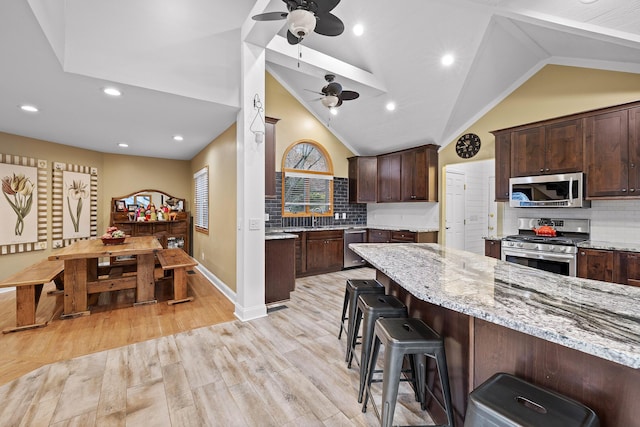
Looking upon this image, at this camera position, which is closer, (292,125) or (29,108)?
(29,108)

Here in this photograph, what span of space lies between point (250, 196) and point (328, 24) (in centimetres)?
178

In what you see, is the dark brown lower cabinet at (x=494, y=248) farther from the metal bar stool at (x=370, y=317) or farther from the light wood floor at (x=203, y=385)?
the metal bar stool at (x=370, y=317)

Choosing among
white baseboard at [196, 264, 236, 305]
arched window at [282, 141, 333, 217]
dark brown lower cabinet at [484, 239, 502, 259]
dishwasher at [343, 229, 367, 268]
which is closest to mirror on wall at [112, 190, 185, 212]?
white baseboard at [196, 264, 236, 305]

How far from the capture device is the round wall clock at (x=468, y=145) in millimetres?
4676

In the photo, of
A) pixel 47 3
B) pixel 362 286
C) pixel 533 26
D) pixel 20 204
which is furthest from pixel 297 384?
pixel 20 204

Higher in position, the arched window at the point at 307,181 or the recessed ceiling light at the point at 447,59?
the recessed ceiling light at the point at 447,59

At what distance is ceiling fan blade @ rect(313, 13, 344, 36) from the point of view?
2.21m

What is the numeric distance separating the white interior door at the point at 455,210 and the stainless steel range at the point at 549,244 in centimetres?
130

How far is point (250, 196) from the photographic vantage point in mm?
3053

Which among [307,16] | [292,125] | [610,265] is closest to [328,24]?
[307,16]

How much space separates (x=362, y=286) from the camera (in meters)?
2.26

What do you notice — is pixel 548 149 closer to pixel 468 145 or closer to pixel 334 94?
pixel 468 145

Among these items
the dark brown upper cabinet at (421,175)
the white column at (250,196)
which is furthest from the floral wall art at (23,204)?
the dark brown upper cabinet at (421,175)

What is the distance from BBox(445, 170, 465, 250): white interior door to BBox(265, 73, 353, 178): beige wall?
86.8 inches
